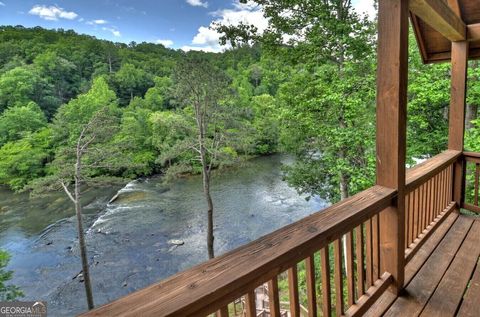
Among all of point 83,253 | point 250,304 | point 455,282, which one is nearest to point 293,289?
point 250,304

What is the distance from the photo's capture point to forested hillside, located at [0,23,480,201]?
6195 mm

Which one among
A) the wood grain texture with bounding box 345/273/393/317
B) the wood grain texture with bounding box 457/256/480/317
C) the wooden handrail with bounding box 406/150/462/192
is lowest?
the wood grain texture with bounding box 457/256/480/317

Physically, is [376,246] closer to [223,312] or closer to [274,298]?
[274,298]

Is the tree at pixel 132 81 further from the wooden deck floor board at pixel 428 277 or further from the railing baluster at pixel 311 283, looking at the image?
the railing baluster at pixel 311 283

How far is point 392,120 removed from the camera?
1.61 metres

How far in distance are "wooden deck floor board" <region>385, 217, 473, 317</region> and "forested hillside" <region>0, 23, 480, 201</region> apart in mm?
2760

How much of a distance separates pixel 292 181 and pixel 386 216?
24.7 ft

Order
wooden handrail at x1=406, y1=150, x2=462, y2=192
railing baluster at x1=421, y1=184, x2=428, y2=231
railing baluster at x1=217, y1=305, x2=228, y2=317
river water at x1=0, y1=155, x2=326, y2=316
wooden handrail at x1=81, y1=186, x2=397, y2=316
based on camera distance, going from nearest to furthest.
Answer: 1. wooden handrail at x1=81, y1=186, x2=397, y2=316
2. railing baluster at x1=217, y1=305, x2=228, y2=317
3. wooden handrail at x1=406, y1=150, x2=462, y2=192
4. railing baluster at x1=421, y1=184, x2=428, y2=231
5. river water at x1=0, y1=155, x2=326, y2=316

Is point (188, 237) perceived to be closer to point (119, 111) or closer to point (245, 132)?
point (245, 132)

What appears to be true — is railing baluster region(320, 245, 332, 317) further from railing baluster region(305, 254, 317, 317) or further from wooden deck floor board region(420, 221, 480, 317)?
wooden deck floor board region(420, 221, 480, 317)

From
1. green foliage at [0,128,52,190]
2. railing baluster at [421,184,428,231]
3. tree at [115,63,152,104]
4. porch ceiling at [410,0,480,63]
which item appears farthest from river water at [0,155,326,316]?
tree at [115,63,152,104]

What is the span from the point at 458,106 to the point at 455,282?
1935mm

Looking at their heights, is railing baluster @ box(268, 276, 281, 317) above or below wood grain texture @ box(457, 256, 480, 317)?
above

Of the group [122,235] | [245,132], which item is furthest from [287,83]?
[122,235]
